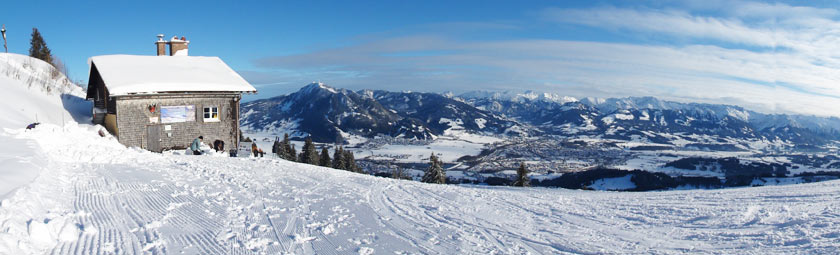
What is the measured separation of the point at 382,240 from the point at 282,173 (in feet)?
28.6

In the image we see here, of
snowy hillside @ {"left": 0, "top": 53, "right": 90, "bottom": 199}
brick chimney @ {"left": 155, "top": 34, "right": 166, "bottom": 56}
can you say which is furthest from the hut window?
brick chimney @ {"left": 155, "top": 34, "right": 166, "bottom": 56}

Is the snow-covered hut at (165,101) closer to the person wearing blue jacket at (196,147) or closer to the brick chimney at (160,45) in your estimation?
the brick chimney at (160,45)

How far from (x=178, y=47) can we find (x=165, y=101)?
8.23 meters

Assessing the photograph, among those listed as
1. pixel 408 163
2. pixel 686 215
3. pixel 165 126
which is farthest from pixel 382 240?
pixel 408 163

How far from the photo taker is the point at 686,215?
9.87 metres

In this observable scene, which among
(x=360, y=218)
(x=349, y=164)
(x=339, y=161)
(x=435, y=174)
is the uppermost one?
(x=360, y=218)

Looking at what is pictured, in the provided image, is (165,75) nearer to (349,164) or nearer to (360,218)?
(360,218)

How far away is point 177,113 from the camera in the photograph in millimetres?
23562

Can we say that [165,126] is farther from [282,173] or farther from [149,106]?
[282,173]

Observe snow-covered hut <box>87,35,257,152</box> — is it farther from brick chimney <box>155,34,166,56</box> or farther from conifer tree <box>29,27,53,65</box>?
conifer tree <box>29,27,53,65</box>

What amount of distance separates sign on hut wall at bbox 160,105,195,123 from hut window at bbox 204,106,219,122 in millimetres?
688

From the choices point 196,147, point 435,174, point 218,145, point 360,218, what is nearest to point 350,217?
point 360,218

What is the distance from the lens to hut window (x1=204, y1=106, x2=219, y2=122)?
80.3 ft

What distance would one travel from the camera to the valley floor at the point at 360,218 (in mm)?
6445
